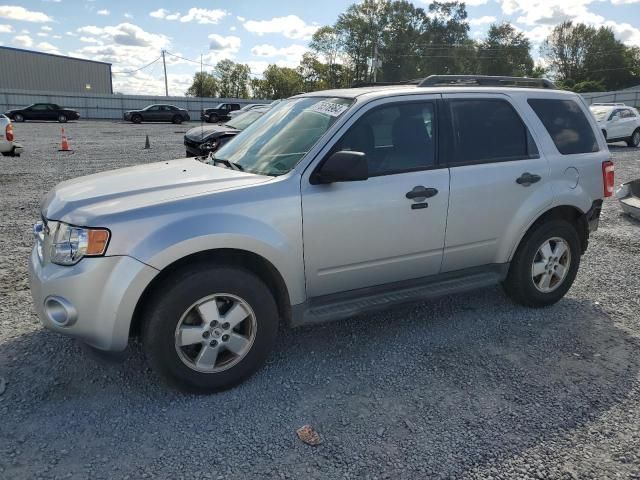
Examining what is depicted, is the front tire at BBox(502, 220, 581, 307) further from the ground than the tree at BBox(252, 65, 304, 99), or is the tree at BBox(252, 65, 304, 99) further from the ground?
the tree at BBox(252, 65, 304, 99)

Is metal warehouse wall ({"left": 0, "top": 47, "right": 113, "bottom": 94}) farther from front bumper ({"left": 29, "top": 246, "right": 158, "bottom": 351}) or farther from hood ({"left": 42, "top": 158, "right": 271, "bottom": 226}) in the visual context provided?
front bumper ({"left": 29, "top": 246, "right": 158, "bottom": 351})

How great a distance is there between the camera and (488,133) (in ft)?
13.6

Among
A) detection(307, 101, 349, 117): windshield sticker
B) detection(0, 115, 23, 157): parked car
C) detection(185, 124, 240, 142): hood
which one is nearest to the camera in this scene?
detection(307, 101, 349, 117): windshield sticker

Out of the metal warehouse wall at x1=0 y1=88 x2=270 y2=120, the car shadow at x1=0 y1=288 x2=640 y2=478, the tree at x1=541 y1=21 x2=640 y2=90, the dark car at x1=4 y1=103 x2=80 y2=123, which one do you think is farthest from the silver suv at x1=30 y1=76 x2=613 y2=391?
the tree at x1=541 y1=21 x2=640 y2=90

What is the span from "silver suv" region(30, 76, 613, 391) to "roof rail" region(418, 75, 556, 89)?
0.08 ft

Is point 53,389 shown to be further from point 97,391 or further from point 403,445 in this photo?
point 403,445

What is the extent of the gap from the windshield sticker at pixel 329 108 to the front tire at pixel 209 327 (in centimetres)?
137

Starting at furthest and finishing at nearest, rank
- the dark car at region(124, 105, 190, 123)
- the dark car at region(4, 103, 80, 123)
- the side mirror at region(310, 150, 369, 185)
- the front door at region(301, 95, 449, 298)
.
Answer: the dark car at region(124, 105, 190, 123)
the dark car at region(4, 103, 80, 123)
the front door at region(301, 95, 449, 298)
the side mirror at region(310, 150, 369, 185)

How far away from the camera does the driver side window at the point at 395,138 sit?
144 inches

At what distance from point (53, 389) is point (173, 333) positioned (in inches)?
37.4

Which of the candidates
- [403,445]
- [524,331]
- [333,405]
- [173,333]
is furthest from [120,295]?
[524,331]

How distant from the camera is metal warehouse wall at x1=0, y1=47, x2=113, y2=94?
57000 mm

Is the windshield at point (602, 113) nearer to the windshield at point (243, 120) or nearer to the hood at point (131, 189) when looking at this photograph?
the windshield at point (243, 120)

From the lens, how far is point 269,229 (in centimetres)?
321
